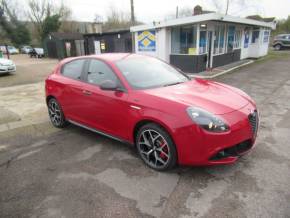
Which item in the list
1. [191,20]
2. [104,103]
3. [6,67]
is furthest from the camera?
[6,67]

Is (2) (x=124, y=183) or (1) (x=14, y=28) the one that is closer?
(2) (x=124, y=183)

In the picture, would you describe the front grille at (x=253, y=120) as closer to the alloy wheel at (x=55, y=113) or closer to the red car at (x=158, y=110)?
the red car at (x=158, y=110)

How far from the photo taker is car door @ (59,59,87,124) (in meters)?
4.02

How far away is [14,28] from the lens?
1665 inches

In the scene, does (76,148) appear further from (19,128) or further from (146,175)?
(19,128)

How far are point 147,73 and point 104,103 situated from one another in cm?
84

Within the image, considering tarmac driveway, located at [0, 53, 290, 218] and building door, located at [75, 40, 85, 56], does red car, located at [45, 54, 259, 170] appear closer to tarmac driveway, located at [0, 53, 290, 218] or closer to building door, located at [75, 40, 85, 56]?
tarmac driveway, located at [0, 53, 290, 218]

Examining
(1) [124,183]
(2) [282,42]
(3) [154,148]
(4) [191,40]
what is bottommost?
(1) [124,183]

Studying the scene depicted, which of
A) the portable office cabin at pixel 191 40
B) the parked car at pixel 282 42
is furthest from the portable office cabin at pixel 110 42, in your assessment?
the parked car at pixel 282 42

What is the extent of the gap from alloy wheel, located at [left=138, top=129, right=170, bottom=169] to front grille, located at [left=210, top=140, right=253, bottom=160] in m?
0.62

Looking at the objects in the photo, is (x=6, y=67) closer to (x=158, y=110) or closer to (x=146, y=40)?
(x=146, y=40)

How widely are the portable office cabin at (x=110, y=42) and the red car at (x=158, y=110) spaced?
12.7 metres

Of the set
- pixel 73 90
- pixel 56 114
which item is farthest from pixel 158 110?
pixel 56 114

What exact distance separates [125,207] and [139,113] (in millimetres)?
1178
